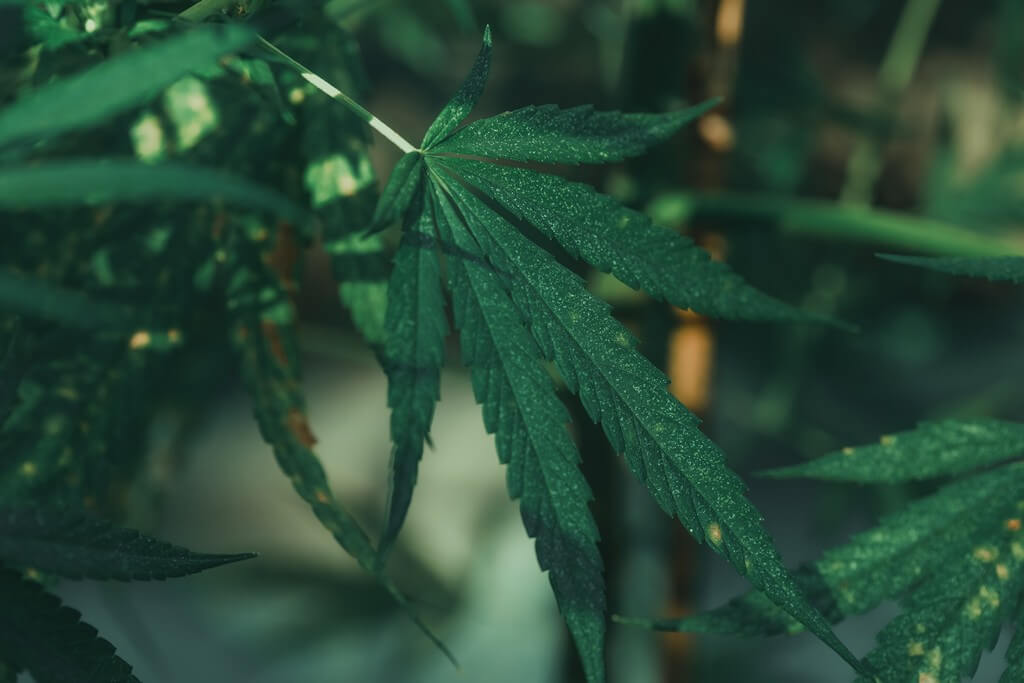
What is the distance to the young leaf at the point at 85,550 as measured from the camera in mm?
245

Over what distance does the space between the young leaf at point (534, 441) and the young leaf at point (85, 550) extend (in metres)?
0.07

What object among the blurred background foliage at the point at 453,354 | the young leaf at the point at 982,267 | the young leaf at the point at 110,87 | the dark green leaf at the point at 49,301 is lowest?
the blurred background foliage at the point at 453,354

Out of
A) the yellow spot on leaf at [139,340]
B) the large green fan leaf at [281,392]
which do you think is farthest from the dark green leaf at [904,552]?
the yellow spot on leaf at [139,340]

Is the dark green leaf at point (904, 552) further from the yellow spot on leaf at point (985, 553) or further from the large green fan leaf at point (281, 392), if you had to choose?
the large green fan leaf at point (281, 392)

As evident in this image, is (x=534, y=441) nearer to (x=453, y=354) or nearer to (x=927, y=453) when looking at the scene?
(x=927, y=453)

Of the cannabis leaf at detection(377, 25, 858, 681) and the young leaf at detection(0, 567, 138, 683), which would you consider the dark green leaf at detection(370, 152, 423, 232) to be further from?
the young leaf at detection(0, 567, 138, 683)

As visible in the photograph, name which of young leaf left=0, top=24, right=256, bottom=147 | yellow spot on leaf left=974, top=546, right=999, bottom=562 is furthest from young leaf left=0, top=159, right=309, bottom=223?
yellow spot on leaf left=974, top=546, right=999, bottom=562

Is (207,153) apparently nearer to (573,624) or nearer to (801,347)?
(573,624)

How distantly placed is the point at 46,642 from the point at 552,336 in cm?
16

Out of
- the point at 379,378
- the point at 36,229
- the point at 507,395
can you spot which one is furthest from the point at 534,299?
the point at 379,378

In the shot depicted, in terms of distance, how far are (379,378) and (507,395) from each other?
3.32 feet

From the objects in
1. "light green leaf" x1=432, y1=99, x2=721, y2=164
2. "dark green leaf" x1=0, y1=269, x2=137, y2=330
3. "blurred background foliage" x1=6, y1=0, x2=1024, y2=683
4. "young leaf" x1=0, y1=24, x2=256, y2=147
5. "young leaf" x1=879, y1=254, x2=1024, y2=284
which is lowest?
"blurred background foliage" x1=6, y1=0, x2=1024, y2=683

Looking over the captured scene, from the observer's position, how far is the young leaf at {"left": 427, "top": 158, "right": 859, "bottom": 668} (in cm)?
25

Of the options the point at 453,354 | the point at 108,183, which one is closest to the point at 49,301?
the point at 108,183
